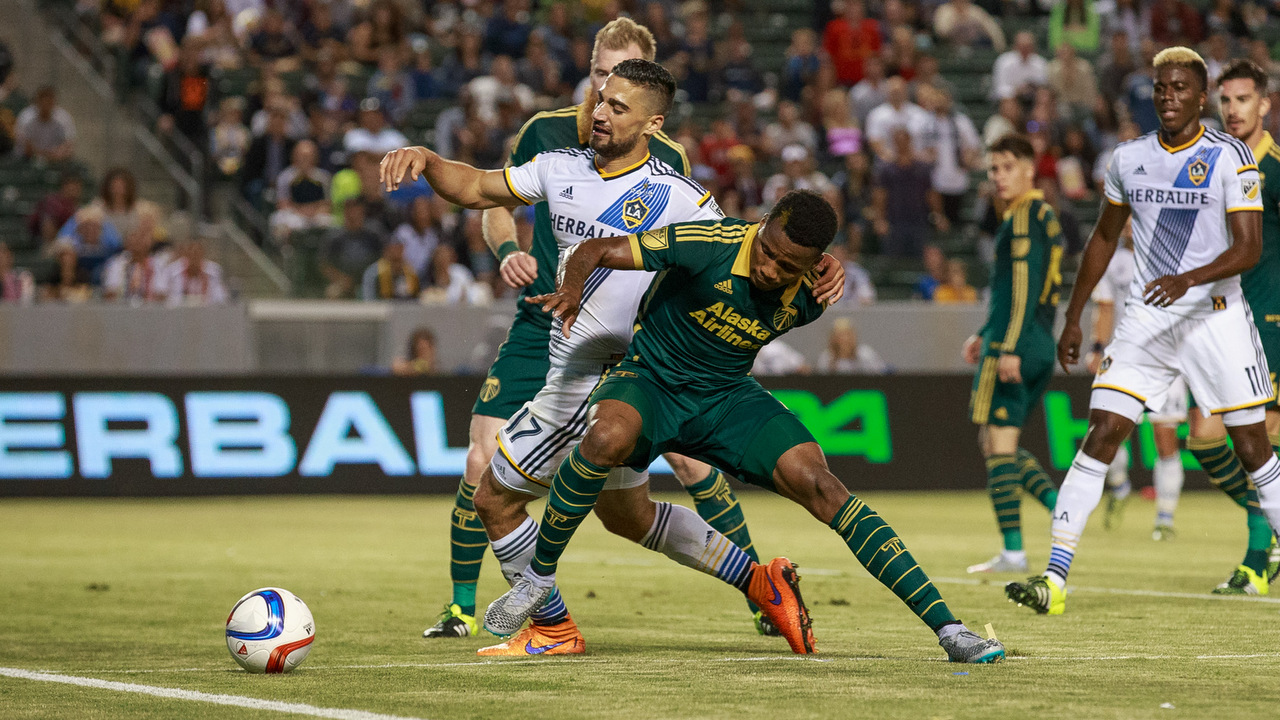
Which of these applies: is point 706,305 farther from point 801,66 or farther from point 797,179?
A: point 801,66

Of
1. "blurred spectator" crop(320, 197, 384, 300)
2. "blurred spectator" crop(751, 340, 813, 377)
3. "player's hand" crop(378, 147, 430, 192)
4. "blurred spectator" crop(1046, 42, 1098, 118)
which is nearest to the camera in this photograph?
"player's hand" crop(378, 147, 430, 192)

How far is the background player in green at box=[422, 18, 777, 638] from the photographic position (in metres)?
7.24

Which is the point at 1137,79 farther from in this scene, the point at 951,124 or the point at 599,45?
the point at 599,45

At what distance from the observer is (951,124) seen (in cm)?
2066

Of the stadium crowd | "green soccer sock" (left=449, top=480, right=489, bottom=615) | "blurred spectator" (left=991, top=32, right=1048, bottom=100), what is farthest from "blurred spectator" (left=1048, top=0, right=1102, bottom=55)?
"green soccer sock" (left=449, top=480, right=489, bottom=615)

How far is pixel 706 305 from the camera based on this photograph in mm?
6133

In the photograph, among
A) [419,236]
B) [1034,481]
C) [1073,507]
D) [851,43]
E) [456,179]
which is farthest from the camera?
[851,43]

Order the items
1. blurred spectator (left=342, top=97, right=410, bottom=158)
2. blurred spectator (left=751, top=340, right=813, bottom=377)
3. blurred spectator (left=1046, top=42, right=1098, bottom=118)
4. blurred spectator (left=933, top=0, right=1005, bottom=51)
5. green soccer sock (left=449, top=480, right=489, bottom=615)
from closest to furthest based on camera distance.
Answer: green soccer sock (left=449, top=480, right=489, bottom=615) → blurred spectator (left=751, top=340, right=813, bottom=377) → blurred spectator (left=342, top=97, right=410, bottom=158) → blurred spectator (left=1046, top=42, right=1098, bottom=118) → blurred spectator (left=933, top=0, right=1005, bottom=51)

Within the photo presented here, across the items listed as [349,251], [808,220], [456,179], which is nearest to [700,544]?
[808,220]

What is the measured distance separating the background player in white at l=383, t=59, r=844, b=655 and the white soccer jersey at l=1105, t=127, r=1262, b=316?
7.77 feet

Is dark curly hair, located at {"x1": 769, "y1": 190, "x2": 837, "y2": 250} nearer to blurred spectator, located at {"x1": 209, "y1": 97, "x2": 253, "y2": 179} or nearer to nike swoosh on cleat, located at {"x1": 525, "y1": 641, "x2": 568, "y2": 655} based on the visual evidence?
nike swoosh on cleat, located at {"x1": 525, "y1": 641, "x2": 568, "y2": 655}

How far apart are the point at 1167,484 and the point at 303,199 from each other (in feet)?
33.8

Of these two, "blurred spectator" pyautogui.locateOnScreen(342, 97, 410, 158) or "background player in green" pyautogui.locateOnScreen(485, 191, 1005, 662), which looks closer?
"background player in green" pyautogui.locateOnScreen(485, 191, 1005, 662)

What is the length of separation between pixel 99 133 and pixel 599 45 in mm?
14903
